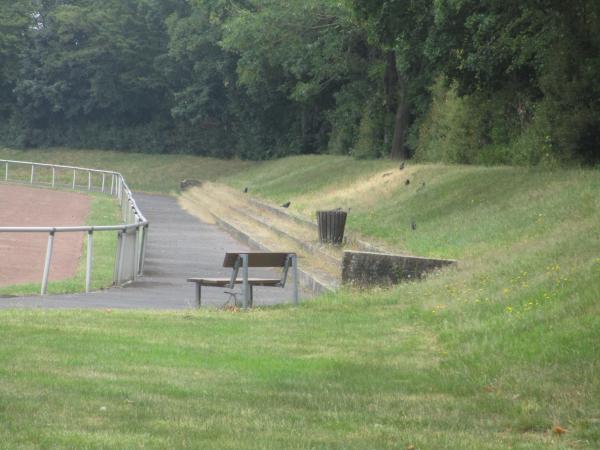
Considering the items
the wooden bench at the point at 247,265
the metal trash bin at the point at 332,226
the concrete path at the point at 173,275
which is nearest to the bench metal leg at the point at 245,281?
the wooden bench at the point at 247,265

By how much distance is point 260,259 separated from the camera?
612 inches

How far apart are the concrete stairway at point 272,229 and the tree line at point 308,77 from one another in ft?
16.4

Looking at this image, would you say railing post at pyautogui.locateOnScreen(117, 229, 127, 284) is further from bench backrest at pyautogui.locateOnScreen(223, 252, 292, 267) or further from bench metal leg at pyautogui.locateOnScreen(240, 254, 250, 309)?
bench metal leg at pyautogui.locateOnScreen(240, 254, 250, 309)

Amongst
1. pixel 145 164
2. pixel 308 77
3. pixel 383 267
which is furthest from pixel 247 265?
→ pixel 145 164

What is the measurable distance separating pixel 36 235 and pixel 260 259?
13.1 metres

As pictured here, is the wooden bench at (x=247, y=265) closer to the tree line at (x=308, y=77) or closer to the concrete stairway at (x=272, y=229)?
the concrete stairway at (x=272, y=229)

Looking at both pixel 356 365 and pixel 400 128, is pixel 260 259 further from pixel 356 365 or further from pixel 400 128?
pixel 400 128

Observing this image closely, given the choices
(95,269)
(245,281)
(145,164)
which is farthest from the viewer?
(145,164)

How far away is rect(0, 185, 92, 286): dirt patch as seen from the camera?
20692 millimetres

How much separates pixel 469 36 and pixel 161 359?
60.8 feet

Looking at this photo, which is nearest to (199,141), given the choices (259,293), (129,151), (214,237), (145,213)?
(129,151)

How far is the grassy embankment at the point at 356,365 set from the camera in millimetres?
7086

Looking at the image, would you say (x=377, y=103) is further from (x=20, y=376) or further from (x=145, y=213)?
(x=20, y=376)

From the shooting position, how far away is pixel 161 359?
10.1m
